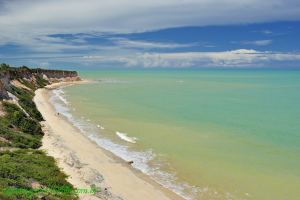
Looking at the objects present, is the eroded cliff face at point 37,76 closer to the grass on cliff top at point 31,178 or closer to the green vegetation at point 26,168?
the green vegetation at point 26,168

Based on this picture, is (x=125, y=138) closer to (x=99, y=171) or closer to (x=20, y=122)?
(x=20, y=122)

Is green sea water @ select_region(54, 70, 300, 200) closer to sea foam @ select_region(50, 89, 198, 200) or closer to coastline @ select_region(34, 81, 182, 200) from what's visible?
sea foam @ select_region(50, 89, 198, 200)

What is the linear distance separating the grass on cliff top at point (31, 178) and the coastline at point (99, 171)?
796 millimetres

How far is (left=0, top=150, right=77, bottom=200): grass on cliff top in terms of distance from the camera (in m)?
14.5

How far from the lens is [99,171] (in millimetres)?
22406

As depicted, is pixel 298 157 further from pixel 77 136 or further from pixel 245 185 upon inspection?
pixel 77 136

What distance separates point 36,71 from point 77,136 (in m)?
81.9

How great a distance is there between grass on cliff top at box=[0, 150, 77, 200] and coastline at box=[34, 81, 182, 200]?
80 centimetres

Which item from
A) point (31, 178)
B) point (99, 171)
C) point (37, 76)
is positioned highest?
point (37, 76)

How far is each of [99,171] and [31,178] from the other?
571cm

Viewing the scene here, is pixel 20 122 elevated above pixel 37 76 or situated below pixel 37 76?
below

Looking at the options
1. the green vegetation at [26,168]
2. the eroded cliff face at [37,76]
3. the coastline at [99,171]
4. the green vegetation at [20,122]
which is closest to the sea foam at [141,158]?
the coastline at [99,171]

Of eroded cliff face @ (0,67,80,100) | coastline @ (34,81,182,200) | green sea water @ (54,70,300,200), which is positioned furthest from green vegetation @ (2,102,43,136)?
eroded cliff face @ (0,67,80,100)

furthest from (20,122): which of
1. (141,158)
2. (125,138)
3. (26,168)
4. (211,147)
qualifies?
(211,147)
